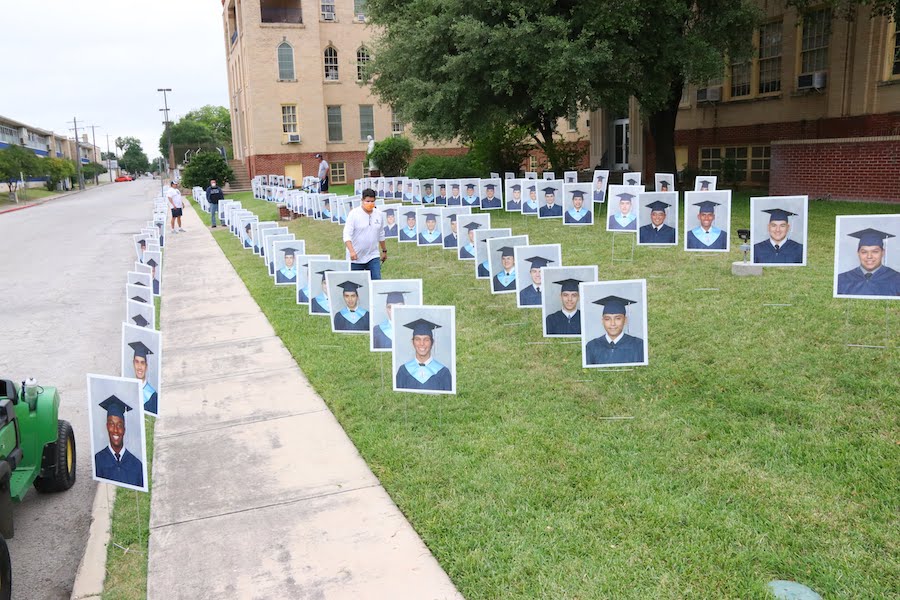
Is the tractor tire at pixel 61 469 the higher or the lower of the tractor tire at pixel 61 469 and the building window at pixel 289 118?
the lower

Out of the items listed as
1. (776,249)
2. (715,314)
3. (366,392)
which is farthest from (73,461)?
(776,249)

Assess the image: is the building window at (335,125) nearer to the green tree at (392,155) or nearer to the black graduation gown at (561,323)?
the green tree at (392,155)

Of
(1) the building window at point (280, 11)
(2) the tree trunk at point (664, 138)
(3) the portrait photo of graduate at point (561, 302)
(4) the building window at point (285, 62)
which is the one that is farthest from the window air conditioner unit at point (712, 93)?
(1) the building window at point (280, 11)

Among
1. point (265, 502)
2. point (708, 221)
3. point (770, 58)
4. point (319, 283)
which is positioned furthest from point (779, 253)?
point (770, 58)

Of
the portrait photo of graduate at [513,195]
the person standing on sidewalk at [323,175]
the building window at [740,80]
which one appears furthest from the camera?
the person standing on sidewalk at [323,175]

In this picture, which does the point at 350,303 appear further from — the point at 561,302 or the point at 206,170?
the point at 206,170

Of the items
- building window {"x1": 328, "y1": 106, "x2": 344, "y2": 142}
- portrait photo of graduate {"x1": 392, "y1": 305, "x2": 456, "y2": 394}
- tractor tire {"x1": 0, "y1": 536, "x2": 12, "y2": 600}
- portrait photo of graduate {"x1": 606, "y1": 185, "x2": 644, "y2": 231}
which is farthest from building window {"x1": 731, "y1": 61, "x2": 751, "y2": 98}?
building window {"x1": 328, "y1": 106, "x2": 344, "y2": 142}

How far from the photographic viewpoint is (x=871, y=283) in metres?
7.33

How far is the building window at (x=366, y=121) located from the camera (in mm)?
51688

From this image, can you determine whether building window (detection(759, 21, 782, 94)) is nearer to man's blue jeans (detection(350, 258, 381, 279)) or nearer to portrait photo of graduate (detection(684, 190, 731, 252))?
portrait photo of graduate (detection(684, 190, 731, 252))

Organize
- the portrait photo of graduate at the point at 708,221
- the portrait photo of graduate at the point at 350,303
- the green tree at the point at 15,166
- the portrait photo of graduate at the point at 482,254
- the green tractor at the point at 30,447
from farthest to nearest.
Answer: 1. the green tree at the point at 15,166
2. the portrait photo of graduate at the point at 482,254
3. the portrait photo of graduate at the point at 708,221
4. the portrait photo of graduate at the point at 350,303
5. the green tractor at the point at 30,447

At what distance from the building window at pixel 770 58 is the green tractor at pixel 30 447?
88.3ft

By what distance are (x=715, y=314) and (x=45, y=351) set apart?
356 inches

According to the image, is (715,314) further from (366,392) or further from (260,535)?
(260,535)
